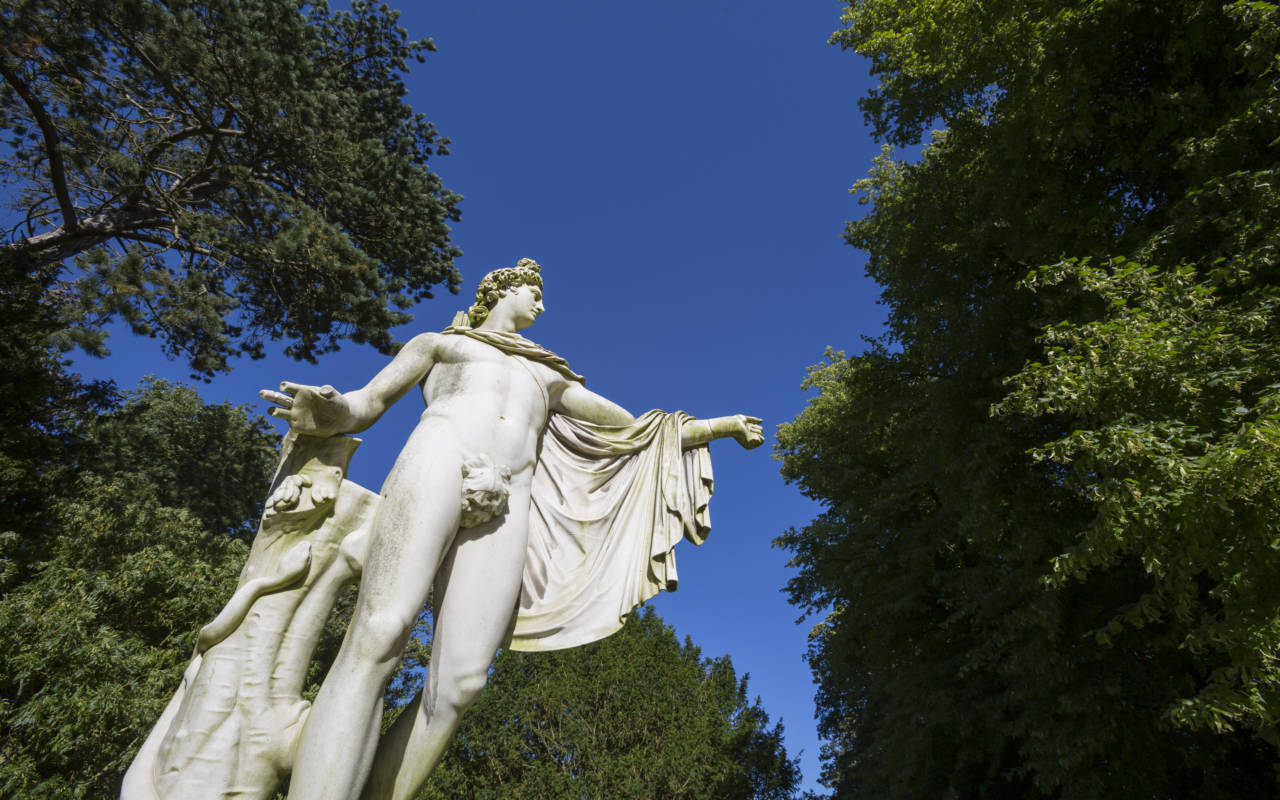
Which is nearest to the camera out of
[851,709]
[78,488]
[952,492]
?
[952,492]

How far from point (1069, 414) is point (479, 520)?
6.16 metres

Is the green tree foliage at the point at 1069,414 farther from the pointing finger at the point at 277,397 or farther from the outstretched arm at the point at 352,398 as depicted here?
the pointing finger at the point at 277,397

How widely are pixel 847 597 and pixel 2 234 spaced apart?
13.6 meters

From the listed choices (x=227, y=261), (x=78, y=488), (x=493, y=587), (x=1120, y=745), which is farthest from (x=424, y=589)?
(x=78, y=488)

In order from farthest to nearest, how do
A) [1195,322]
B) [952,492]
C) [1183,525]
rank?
1. [952,492]
2. [1195,322]
3. [1183,525]

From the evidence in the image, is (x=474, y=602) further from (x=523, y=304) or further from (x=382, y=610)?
(x=523, y=304)

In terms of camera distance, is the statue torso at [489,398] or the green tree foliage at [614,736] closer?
the statue torso at [489,398]

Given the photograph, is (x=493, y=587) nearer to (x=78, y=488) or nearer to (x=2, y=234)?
(x=2, y=234)

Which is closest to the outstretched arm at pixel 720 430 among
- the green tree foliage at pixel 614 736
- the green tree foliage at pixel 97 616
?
the green tree foliage at pixel 97 616

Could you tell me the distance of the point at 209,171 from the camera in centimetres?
1085

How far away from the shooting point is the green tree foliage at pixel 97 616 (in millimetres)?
8086

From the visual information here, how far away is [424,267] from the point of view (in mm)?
12586

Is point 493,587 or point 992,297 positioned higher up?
point 992,297

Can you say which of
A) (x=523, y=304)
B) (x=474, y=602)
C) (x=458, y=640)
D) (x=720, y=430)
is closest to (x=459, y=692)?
(x=458, y=640)
